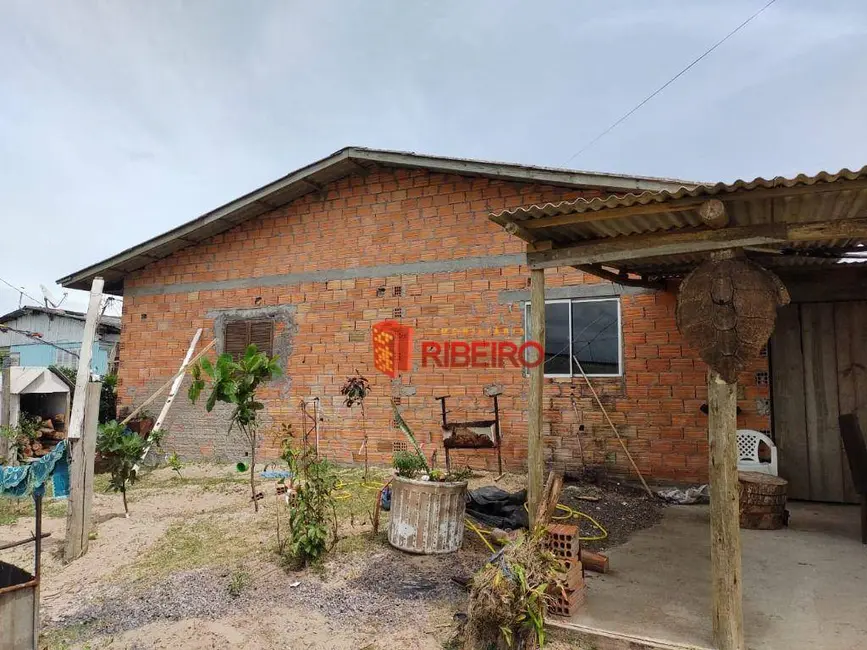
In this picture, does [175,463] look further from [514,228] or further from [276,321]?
[514,228]

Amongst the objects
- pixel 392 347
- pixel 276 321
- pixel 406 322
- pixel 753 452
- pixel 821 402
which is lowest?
pixel 753 452

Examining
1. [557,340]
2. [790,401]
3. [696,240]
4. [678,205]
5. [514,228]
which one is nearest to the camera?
[678,205]

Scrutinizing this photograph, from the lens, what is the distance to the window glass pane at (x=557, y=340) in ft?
26.9

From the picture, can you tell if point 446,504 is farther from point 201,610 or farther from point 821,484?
point 821,484

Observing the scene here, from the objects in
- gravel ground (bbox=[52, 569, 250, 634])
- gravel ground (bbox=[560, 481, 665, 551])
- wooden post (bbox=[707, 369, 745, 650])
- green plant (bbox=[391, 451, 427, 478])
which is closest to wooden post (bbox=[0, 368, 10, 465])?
gravel ground (bbox=[52, 569, 250, 634])

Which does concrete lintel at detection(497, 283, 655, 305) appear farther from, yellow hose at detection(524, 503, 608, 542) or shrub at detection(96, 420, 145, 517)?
shrub at detection(96, 420, 145, 517)

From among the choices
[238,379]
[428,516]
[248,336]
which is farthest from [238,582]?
[248,336]

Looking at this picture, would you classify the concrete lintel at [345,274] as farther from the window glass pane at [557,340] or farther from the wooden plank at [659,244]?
the wooden plank at [659,244]

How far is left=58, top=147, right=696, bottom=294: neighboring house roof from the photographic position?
→ 7.69m

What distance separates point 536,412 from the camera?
4.55 meters

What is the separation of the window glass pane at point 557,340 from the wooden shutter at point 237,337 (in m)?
5.39

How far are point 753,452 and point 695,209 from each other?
4.39m

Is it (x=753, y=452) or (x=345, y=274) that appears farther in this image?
(x=345, y=274)

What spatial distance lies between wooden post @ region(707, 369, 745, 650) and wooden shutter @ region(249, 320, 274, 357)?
8089 mm
